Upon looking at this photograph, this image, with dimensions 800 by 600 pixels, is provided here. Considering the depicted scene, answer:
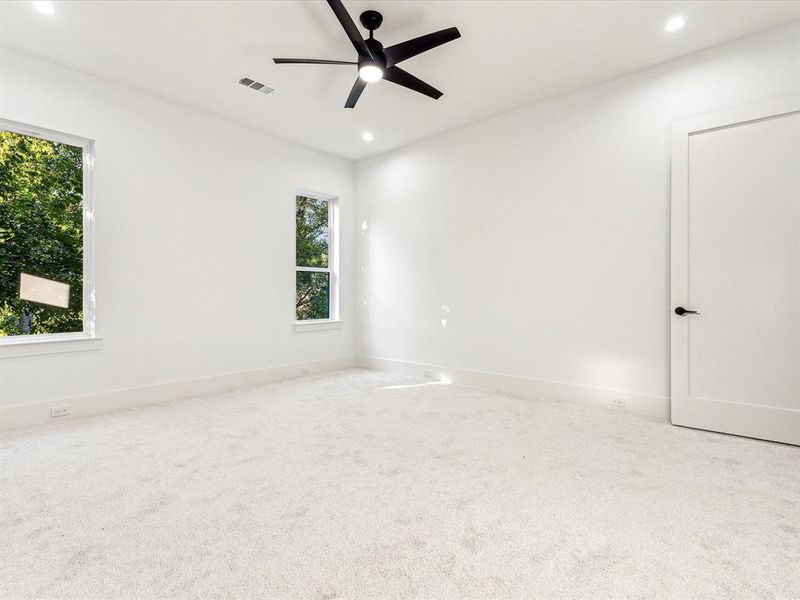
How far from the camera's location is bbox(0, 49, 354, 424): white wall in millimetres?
3258

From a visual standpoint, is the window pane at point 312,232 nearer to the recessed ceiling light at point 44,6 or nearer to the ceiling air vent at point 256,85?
the ceiling air vent at point 256,85

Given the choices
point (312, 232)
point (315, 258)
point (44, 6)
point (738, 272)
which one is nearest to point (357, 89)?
point (44, 6)

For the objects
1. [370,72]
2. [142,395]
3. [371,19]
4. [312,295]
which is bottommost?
[142,395]

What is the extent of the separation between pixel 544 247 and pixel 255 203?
319 centimetres

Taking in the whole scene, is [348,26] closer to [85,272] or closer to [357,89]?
[357,89]

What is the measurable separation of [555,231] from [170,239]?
148 inches

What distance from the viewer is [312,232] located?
536 centimetres

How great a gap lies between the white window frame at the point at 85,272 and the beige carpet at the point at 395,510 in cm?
64

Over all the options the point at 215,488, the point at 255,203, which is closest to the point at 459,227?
the point at 255,203

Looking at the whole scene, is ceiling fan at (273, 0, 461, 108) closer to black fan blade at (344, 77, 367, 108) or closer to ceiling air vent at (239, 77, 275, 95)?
black fan blade at (344, 77, 367, 108)

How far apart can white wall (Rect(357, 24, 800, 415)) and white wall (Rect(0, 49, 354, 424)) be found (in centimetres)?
136

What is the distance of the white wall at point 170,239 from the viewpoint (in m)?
3.26

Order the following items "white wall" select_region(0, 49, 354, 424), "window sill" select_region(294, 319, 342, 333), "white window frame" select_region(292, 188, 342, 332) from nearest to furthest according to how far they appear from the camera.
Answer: "white wall" select_region(0, 49, 354, 424), "window sill" select_region(294, 319, 342, 333), "white window frame" select_region(292, 188, 342, 332)

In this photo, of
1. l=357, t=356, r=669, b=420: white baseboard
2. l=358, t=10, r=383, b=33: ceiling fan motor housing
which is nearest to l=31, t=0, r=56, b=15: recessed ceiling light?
l=358, t=10, r=383, b=33: ceiling fan motor housing
